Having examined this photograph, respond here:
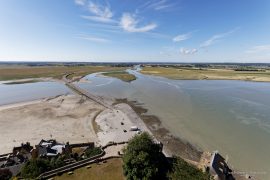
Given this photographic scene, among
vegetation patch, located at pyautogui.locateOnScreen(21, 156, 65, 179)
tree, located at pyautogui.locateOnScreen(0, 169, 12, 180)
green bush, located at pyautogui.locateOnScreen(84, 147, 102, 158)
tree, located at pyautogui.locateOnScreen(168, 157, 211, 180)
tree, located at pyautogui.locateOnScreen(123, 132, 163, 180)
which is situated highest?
tree, located at pyautogui.locateOnScreen(123, 132, 163, 180)

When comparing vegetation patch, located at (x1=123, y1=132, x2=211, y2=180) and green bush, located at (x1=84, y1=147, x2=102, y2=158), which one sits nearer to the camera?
vegetation patch, located at (x1=123, y1=132, x2=211, y2=180)

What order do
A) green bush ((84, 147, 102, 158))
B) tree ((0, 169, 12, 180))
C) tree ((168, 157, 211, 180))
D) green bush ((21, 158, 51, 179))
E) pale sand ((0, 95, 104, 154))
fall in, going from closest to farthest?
1. tree ((168, 157, 211, 180))
2. green bush ((21, 158, 51, 179))
3. tree ((0, 169, 12, 180))
4. green bush ((84, 147, 102, 158))
5. pale sand ((0, 95, 104, 154))

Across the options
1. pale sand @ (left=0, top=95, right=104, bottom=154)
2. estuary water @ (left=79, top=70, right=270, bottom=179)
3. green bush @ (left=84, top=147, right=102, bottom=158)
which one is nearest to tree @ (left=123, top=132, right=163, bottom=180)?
green bush @ (left=84, top=147, right=102, bottom=158)

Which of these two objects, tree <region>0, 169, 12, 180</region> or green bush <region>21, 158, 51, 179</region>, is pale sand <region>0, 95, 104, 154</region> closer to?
tree <region>0, 169, 12, 180</region>

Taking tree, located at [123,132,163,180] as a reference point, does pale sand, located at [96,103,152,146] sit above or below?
below

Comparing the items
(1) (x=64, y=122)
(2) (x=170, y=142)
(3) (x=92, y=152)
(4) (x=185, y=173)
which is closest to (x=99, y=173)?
(3) (x=92, y=152)

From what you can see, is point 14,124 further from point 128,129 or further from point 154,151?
point 154,151

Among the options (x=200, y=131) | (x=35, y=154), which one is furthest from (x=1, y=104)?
(x=200, y=131)
